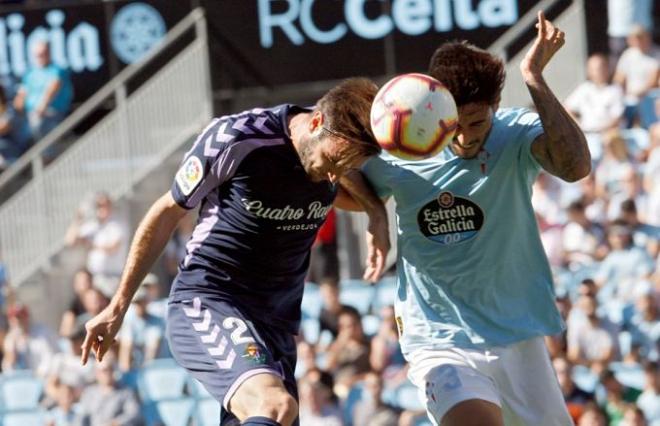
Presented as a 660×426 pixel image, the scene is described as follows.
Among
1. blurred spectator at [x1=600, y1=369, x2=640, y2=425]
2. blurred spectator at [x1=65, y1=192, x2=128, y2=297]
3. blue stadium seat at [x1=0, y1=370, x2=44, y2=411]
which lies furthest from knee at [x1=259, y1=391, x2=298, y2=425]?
blurred spectator at [x1=65, y1=192, x2=128, y2=297]

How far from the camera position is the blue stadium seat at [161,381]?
1248 cm

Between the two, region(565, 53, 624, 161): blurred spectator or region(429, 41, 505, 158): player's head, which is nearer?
region(429, 41, 505, 158): player's head

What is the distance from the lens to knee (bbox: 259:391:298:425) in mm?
5789

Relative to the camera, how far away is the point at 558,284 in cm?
1199

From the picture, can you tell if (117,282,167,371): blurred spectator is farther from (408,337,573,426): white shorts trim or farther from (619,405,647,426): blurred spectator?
(408,337,573,426): white shorts trim

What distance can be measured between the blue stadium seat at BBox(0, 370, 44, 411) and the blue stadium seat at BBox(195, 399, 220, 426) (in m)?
1.64

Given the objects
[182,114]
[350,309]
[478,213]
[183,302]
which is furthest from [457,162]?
[182,114]

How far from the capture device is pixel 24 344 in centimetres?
1368

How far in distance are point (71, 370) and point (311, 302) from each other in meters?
2.21

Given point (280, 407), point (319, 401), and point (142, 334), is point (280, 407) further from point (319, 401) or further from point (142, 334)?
point (142, 334)

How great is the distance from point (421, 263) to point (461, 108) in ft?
2.48

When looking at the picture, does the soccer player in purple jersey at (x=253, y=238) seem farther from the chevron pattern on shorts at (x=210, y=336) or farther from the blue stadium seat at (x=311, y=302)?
the blue stadium seat at (x=311, y=302)

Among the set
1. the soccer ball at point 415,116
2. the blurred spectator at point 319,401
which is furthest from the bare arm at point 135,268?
the blurred spectator at point 319,401

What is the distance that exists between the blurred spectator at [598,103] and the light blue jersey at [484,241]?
6.97 m
